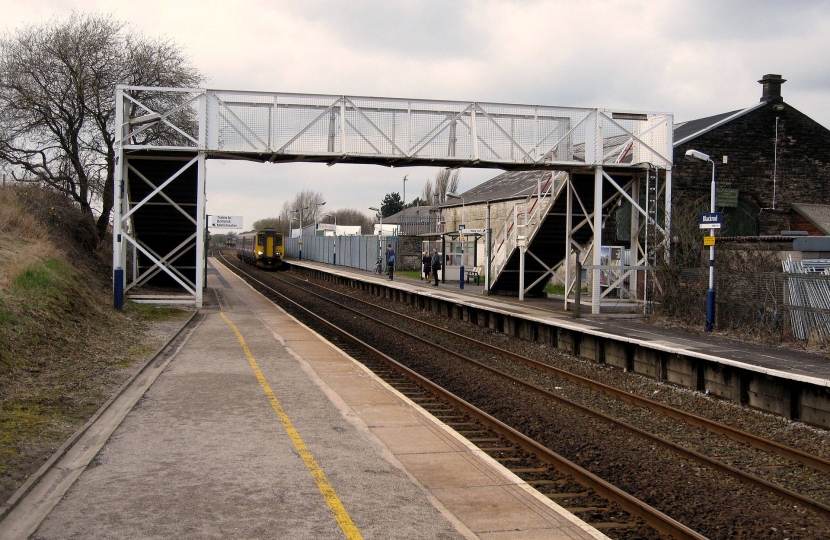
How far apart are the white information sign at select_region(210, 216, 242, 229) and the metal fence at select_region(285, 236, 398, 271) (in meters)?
7.74

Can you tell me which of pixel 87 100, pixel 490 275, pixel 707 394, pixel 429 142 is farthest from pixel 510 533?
pixel 87 100

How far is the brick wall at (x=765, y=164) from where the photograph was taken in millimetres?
27234

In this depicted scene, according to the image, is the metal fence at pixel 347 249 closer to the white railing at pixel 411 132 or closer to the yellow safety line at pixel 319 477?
the white railing at pixel 411 132

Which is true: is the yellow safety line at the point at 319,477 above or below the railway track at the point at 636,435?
above

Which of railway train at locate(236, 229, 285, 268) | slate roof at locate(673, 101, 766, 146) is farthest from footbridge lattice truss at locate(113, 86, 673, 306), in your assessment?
railway train at locate(236, 229, 285, 268)

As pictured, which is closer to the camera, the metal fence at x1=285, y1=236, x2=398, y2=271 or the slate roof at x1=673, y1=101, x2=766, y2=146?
the slate roof at x1=673, y1=101, x2=766, y2=146

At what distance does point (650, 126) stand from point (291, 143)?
9.40 metres

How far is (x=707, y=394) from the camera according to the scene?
11.4 meters

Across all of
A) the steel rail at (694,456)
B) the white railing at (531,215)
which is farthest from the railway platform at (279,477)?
the white railing at (531,215)

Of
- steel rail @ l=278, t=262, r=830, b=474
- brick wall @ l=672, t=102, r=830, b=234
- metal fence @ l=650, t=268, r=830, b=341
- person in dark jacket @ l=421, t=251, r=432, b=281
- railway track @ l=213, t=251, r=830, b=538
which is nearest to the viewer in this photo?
railway track @ l=213, t=251, r=830, b=538

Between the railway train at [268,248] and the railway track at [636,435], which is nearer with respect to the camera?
the railway track at [636,435]

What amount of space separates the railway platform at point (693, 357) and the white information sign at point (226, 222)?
24.0m

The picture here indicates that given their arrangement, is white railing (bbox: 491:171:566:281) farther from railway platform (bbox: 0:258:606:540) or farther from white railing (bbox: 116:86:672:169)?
railway platform (bbox: 0:258:606:540)

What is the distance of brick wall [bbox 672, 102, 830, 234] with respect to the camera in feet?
89.4
